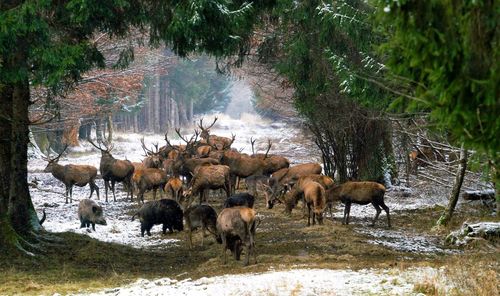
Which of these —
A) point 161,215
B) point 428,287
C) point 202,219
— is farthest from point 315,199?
point 428,287

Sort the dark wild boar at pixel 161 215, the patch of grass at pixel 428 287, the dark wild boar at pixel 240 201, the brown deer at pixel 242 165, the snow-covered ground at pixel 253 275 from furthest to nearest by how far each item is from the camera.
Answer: the brown deer at pixel 242 165 → the dark wild boar at pixel 240 201 → the dark wild boar at pixel 161 215 → the snow-covered ground at pixel 253 275 → the patch of grass at pixel 428 287

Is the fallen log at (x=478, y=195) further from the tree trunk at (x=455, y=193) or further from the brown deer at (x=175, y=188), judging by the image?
the brown deer at (x=175, y=188)

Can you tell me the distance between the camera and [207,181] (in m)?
18.9

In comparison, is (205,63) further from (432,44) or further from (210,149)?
(432,44)

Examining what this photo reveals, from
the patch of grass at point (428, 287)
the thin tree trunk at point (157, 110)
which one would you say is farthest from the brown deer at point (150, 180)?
the thin tree trunk at point (157, 110)

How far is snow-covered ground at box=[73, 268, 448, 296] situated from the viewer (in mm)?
8191

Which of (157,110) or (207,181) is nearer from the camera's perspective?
(207,181)

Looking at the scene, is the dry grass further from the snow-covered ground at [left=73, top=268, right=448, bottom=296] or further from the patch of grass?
the snow-covered ground at [left=73, top=268, right=448, bottom=296]

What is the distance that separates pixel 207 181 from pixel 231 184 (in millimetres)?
2076

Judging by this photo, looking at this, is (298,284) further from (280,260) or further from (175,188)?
(175,188)

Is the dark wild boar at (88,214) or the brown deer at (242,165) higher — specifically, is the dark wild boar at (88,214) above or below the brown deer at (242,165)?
below

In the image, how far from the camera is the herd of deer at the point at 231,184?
11.5 m

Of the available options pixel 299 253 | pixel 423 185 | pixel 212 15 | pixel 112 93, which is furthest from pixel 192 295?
pixel 112 93

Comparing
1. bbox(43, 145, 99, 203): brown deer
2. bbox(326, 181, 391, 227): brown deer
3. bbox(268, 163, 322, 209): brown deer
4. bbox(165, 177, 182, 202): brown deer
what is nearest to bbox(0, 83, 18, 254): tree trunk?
bbox(165, 177, 182, 202): brown deer
